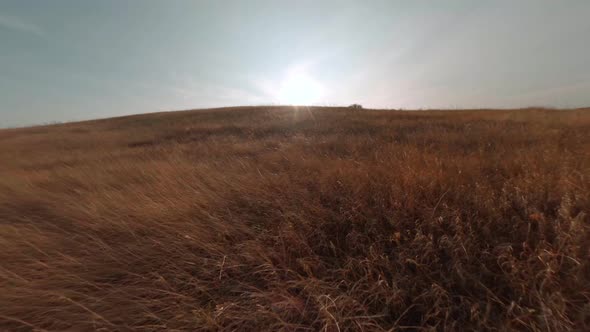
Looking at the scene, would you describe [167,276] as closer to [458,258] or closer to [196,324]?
[196,324]

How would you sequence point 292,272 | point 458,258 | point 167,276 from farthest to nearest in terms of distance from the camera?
point 167,276 < point 292,272 < point 458,258

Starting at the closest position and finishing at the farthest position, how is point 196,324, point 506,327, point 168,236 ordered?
point 506,327
point 196,324
point 168,236

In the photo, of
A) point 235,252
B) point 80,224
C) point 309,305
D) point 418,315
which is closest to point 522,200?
point 418,315

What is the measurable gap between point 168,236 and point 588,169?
360cm

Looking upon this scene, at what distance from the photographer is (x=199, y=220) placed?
198cm

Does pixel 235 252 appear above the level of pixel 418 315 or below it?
above


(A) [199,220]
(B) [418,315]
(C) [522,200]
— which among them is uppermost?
(C) [522,200]

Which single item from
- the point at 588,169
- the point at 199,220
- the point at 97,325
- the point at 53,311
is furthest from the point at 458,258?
the point at 53,311

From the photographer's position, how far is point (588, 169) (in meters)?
1.92

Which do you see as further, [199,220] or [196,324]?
[199,220]

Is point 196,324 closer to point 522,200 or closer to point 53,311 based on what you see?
point 53,311

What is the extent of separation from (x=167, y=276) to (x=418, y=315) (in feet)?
5.07

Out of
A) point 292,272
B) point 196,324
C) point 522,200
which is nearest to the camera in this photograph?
point 196,324

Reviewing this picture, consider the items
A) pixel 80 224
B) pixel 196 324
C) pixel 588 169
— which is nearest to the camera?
pixel 196 324
